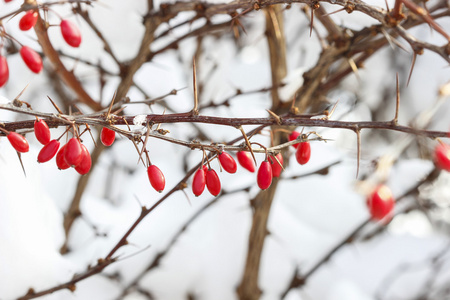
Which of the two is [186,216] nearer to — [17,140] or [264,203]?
[264,203]

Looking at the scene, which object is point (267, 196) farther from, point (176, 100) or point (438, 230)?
point (438, 230)

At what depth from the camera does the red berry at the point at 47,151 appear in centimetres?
70

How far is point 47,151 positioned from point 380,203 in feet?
1.63

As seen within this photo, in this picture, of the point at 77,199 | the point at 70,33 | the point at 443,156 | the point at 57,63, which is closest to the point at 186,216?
the point at 77,199

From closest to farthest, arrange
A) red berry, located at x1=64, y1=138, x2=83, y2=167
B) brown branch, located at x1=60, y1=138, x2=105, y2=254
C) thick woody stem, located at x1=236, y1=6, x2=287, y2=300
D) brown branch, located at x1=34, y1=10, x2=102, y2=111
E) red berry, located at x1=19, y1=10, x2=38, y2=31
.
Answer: red berry, located at x1=64, y1=138, x2=83, y2=167
red berry, located at x1=19, y1=10, x2=38, y2=31
brown branch, located at x1=34, y1=10, x2=102, y2=111
thick woody stem, located at x1=236, y1=6, x2=287, y2=300
brown branch, located at x1=60, y1=138, x2=105, y2=254

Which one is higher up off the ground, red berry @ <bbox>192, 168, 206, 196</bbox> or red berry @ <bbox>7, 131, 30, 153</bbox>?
red berry @ <bbox>7, 131, 30, 153</bbox>

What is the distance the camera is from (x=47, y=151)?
70 centimetres

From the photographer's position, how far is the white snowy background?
1027mm

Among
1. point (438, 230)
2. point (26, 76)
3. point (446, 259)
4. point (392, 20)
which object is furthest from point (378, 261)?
point (26, 76)

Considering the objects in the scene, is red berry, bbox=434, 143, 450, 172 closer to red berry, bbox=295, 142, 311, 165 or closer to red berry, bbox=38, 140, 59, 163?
red berry, bbox=295, 142, 311, 165

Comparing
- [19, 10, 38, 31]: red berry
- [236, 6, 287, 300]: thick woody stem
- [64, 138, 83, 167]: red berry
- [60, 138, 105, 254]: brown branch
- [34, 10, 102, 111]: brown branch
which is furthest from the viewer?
[60, 138, 105, 254]: brown branch

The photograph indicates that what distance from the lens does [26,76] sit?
1.63 metres

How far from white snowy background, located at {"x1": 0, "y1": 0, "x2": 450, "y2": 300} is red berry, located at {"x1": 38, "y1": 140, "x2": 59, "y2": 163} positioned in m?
0.27

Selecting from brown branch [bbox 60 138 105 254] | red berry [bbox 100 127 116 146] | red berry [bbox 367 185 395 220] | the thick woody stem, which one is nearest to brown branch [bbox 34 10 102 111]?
brown branch [bbox 60 138 105 254]
